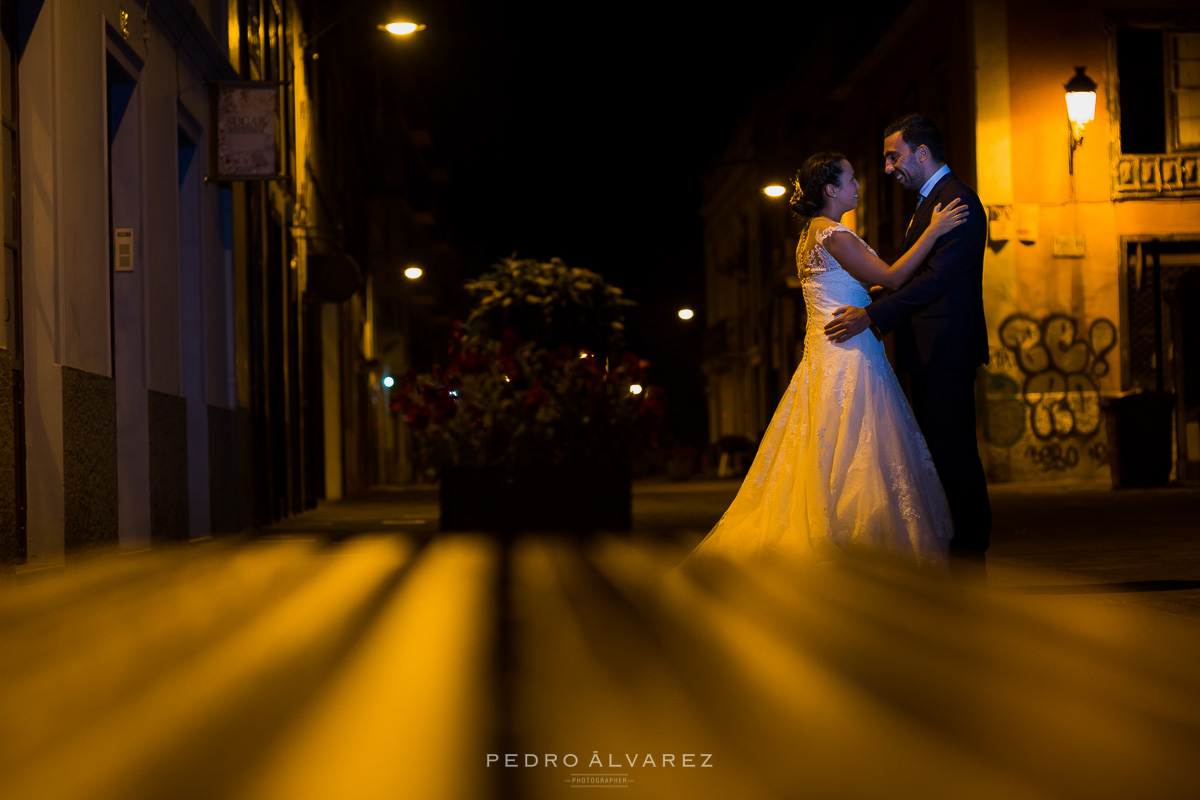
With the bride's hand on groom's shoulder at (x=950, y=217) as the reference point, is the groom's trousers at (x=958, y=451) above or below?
below

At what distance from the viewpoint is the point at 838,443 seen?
6.91 metres

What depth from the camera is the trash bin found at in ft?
60.6

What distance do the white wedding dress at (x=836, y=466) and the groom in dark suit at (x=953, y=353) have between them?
22 centimetres

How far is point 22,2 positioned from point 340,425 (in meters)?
19.1

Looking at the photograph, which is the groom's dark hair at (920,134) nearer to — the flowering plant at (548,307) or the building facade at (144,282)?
the building facade at (144,282)

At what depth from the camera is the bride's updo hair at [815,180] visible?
7.02 m

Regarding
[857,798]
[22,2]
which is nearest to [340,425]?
[22,2]

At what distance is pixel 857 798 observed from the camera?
2.68 meters

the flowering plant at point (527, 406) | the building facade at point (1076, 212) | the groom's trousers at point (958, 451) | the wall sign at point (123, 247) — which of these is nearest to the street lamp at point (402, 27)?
the flowering plant at point (527, 406)

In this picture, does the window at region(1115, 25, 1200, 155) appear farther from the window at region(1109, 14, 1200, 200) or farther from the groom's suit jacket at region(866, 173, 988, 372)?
the groom's suit jacket at region(866, 173, 988, 372)

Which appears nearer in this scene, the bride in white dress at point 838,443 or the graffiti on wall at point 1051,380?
the bride in white dress at point 838,443

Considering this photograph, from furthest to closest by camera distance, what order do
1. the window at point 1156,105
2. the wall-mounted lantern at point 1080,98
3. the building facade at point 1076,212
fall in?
the window at point 1156,105
the building facade at point 1076,212
the wall-mounted lantern at point 1080,98

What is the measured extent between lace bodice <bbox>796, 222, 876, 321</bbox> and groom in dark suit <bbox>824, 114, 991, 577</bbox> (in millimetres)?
585

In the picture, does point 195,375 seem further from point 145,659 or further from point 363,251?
point 363,251
